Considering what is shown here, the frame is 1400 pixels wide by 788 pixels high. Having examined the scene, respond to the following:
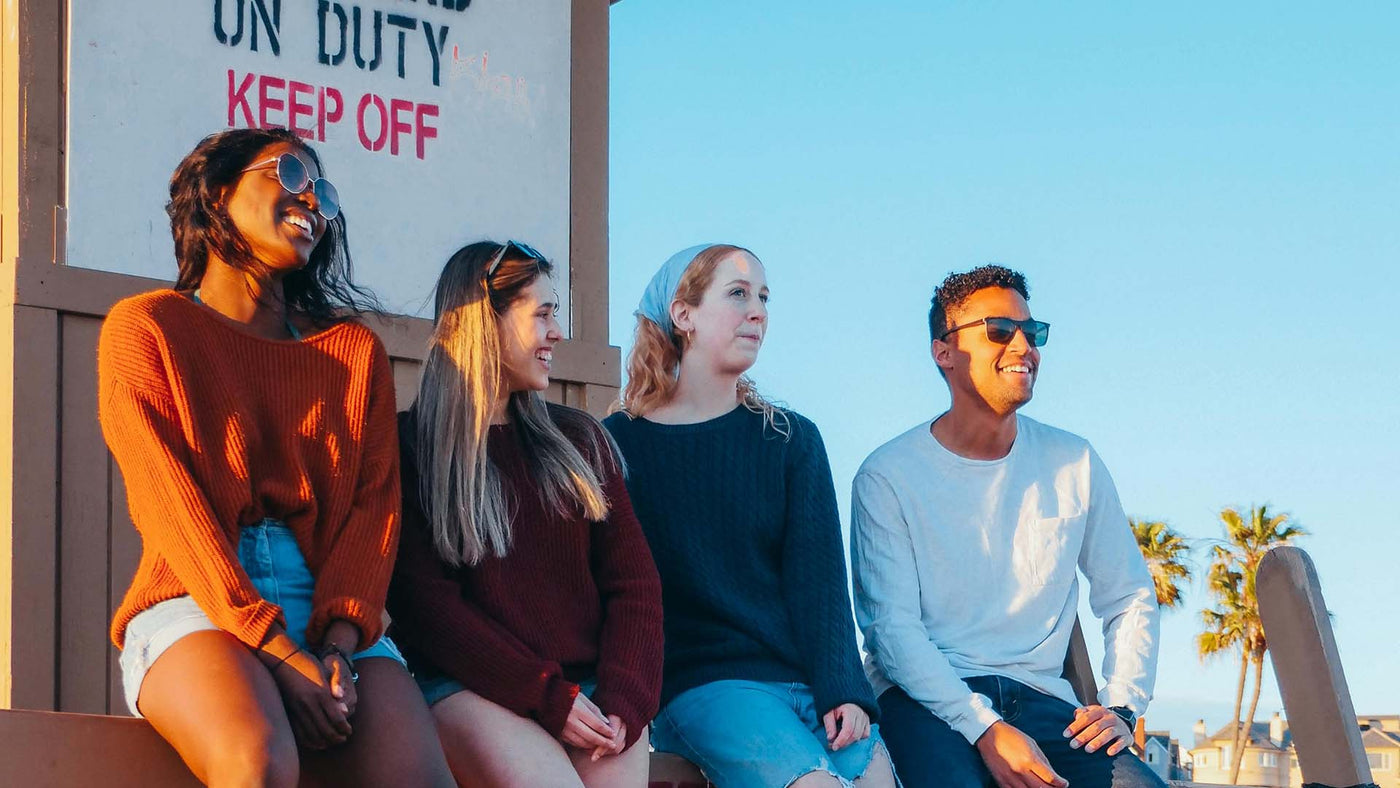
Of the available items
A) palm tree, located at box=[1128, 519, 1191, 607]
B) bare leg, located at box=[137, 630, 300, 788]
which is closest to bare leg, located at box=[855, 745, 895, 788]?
bare leg, located at box=[137, 630, 300, 788]

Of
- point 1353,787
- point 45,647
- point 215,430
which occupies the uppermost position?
point 215,430

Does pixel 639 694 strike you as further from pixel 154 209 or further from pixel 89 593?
pixel 154 209

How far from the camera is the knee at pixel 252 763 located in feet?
10.0

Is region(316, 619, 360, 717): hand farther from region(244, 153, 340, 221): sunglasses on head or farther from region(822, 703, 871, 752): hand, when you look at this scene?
region(822, 703, 871, 752): hand

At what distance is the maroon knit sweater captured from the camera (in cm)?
383

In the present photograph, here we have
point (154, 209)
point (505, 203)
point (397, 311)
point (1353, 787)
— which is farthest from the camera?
point (505, 203)

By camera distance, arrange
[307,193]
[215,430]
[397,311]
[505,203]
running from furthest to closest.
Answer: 1. [505,203]
2. [397,311]
3. [307,193]
4. [215,430]

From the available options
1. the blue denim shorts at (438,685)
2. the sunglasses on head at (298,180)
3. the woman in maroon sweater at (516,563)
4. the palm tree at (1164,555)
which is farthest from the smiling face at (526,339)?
the palm tree at (1164,555)

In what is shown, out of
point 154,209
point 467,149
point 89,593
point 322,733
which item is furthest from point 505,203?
point 322,733

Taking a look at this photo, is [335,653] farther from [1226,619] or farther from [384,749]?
[1226,619]

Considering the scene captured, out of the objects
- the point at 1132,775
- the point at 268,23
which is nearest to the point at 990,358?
the point at 1132,775

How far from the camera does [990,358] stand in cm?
496

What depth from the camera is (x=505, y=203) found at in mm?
5898

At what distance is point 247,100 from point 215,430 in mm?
2145
